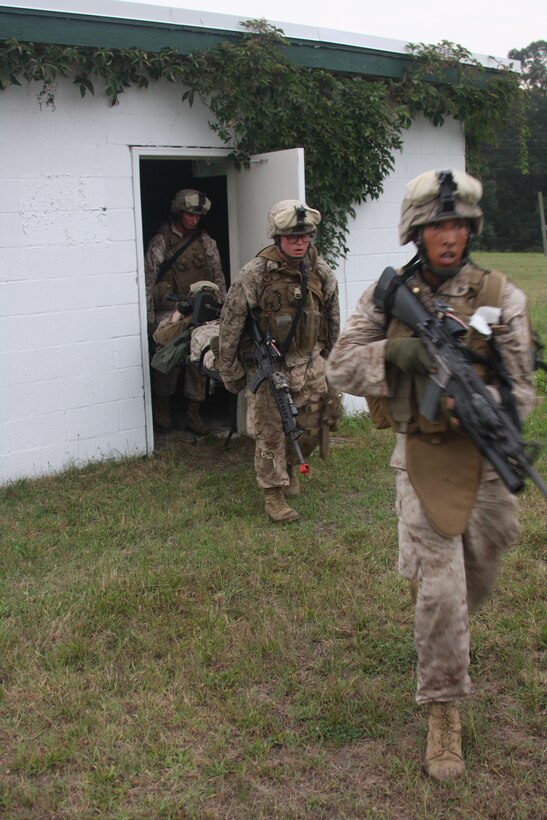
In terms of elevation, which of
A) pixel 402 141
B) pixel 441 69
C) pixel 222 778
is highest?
pixel 441 69

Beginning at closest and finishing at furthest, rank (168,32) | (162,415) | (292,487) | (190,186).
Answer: (292,487) → (168,32) → (162,415) → (190,186)

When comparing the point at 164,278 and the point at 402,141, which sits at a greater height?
the point at 402,141

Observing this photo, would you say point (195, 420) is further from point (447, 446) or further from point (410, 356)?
point (410, 356)

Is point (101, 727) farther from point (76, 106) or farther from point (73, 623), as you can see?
point (76, 106)

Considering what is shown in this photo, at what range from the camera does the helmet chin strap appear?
11.2ft

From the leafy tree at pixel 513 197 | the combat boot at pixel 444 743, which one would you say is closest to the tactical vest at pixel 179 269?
the combat boot at pixel 444 743

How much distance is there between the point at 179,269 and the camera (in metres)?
8.30

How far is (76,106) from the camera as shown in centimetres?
683

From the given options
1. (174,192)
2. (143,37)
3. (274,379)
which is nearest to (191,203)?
(143,37)

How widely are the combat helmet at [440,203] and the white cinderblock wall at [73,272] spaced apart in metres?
3.96

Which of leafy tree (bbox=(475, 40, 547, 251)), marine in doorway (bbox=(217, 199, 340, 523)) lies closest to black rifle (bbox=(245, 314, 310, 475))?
marine in doorway (bbox=(217, 199, 340, 523))

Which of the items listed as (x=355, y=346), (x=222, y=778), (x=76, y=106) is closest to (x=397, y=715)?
(x=222, y=778)

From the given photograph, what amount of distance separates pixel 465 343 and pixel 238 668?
1787mm

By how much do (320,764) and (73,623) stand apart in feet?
5.19
